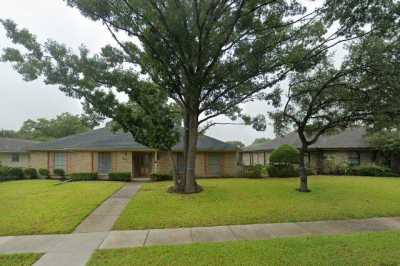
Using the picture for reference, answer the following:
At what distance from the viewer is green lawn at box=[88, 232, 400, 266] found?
4.98m

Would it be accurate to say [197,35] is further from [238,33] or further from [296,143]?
[296,143]

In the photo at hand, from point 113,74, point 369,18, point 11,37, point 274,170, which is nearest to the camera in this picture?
point 369,18

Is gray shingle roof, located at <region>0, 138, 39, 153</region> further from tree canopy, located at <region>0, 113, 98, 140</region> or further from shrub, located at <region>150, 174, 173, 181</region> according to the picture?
shrub, located at <region>150, 174, 173, 181</region>

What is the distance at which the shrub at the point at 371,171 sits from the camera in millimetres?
22641

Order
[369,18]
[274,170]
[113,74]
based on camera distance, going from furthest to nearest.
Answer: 1. [274,170]
2. [113,74]
3. [369,18]

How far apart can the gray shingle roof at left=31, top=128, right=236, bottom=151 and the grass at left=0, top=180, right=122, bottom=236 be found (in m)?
7.69

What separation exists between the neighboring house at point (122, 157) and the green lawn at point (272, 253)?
49.7 feet

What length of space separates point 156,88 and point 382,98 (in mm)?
10460

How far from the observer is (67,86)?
1225 centimetres

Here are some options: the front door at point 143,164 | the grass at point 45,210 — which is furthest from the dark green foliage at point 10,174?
the front door at point 143,164

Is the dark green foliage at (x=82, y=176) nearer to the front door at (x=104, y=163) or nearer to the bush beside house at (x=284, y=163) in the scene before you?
the front door at (x=104, y=163)

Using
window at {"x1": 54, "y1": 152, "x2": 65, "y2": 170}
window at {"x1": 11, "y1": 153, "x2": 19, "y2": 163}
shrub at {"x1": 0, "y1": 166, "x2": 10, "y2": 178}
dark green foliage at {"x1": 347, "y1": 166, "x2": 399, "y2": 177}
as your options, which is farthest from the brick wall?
dark green foliage at {"x1": 347, "y1": 166, "x2": 399, "y2": 177}

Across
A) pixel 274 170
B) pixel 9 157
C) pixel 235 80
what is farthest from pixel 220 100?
pixel 9 157

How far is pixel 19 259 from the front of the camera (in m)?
5.30
